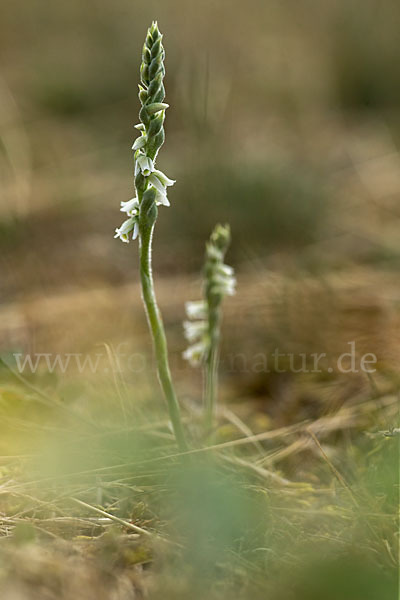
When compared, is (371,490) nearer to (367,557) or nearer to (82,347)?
(367,557)

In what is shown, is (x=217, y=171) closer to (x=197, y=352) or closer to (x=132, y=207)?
(x=197, y=352)

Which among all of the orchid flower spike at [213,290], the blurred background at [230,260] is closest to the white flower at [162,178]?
the orchid flower spike at [213,290]

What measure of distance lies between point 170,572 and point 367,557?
391 mm

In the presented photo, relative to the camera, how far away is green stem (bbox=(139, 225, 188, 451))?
1475mm

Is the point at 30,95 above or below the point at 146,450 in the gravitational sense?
above

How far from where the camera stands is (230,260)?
3.21 metres

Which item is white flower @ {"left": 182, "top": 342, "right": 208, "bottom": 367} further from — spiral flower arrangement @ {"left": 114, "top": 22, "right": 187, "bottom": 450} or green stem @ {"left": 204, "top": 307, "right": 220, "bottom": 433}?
spiral flower arrangement @ {"left": 114, "top": 22, "right": 187, "bottom": 450}

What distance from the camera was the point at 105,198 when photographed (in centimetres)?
416

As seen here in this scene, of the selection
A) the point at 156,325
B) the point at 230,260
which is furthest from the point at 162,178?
the point at 230,260

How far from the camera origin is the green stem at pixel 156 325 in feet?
4.84

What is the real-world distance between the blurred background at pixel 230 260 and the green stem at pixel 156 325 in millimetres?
136

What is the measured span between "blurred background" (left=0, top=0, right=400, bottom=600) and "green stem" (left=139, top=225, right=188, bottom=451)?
14cm

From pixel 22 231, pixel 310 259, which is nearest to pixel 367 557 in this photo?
pixel 310 259

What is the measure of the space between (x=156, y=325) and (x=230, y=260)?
1705mm
